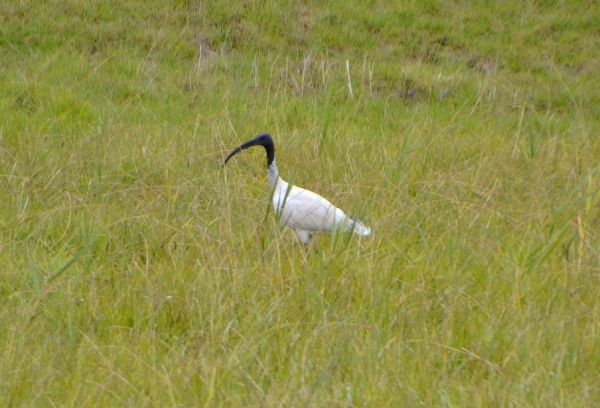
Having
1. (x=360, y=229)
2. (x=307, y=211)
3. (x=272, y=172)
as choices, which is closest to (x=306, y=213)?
(x=307, y=211)

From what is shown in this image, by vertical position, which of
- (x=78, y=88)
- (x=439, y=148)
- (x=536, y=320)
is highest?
(x=536, y=320)

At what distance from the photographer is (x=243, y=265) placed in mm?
3797

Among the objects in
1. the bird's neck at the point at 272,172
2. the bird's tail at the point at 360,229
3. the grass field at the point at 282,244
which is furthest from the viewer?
the bird's neck at the point at 272,172

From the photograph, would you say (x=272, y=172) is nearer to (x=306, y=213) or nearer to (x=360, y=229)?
(x=306, y=213)

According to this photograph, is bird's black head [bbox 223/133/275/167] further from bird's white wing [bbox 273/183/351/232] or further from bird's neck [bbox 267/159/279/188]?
bird's white wing [bbox 273/183/351/232]

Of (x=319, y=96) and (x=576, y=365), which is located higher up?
(x=576, y=365)

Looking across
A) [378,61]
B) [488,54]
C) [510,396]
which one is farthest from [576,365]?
[488,54]

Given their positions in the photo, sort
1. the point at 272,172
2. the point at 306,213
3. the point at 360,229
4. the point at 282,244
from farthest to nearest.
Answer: the point at 272,172 → the point at 306,213 → the point at 360,229 → the point at 282,244

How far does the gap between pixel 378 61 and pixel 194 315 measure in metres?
5.96

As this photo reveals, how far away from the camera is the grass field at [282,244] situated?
3.01m

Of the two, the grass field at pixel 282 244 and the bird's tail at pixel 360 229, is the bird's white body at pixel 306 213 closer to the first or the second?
the grass field at pixel 282 244

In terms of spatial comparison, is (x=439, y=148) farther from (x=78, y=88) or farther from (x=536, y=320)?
(x=78, y=88)

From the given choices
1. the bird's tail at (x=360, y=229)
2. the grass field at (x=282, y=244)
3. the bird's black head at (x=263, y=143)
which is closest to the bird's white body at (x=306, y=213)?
the grass field at (x=282, y=244)

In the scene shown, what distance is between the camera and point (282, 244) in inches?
163
